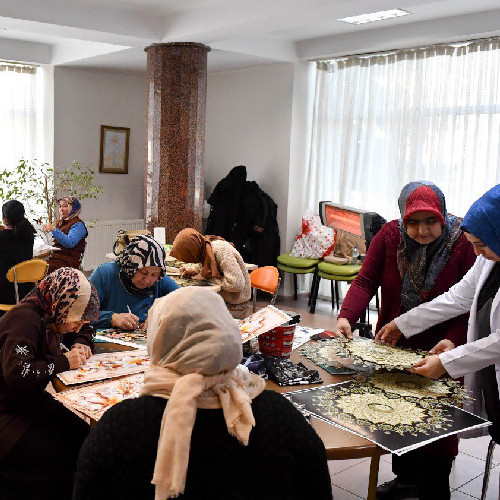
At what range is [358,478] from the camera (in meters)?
3.46

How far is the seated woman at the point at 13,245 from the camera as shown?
5.21m

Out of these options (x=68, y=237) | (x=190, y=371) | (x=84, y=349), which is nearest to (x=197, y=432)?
(x=190, y=371)

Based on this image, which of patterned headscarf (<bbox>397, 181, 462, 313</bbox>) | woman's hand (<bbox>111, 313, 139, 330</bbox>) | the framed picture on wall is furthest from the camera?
the framed picture on wall

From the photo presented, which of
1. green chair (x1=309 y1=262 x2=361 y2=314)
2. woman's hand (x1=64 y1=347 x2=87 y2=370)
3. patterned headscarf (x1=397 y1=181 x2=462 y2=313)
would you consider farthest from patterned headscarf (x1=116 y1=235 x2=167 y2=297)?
green chair (x1=309 y1=262 x2=361 y2=314)

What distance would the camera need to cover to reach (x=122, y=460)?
135 cm

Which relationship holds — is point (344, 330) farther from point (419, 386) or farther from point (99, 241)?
point (99, 241)

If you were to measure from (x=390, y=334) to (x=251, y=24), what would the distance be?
3.77 metres

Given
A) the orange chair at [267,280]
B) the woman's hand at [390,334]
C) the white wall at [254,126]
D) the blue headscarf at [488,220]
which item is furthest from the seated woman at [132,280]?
the white wall at [254,126]

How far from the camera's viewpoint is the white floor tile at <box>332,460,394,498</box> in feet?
11.0

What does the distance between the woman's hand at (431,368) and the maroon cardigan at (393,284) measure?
1.24 feet

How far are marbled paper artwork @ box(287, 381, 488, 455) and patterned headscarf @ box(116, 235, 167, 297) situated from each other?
1.20 m

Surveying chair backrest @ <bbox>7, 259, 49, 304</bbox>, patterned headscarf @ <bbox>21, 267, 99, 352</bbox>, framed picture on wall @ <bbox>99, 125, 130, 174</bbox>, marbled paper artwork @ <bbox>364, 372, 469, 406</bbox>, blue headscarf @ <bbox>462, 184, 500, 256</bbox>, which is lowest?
chair backrest @ <bbox>7, 259, 49, 304</bbox>

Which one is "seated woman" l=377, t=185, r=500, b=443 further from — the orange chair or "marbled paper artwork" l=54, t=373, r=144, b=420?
the orange chair

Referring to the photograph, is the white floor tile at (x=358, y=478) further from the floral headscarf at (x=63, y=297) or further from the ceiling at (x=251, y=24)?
the ceiling at (x=251, y=24)
